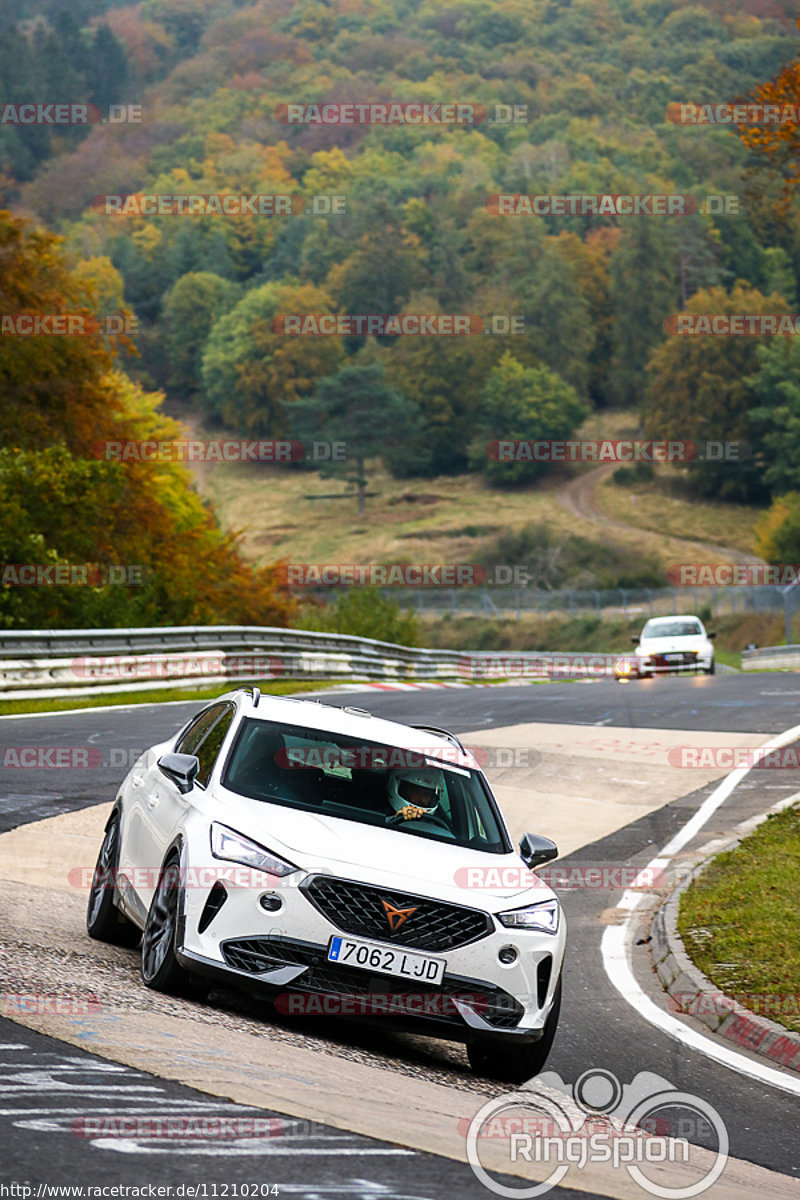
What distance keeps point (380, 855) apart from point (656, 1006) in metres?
2.94

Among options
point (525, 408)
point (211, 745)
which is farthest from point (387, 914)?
point (525, 408)

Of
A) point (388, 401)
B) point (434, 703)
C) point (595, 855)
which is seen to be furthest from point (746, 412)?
point (595, 855)

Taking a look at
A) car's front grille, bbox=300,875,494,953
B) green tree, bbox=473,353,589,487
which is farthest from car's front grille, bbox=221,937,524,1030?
green tree, bbox=473,353,589,487

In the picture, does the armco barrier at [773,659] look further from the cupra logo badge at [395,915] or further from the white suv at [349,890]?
the cupra logo badge at [395,915]

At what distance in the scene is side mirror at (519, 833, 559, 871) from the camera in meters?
7.99

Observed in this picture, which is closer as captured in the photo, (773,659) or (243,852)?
(243,852)

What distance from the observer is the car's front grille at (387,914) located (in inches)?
267

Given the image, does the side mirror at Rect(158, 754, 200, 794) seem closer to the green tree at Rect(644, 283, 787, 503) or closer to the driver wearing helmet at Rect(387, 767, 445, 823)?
the driver wearing helmet at Rect(387, 767, 445, 823)

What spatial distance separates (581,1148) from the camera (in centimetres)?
583

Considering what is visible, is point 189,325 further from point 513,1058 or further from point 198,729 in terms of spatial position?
point 513,1058

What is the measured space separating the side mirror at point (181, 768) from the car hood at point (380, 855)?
0.36 m

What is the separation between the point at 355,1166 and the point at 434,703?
22053mm

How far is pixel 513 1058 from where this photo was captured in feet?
23.3

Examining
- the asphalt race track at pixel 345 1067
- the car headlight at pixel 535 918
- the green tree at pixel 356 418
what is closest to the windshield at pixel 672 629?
the asphalt race track at pixel 345 1067
